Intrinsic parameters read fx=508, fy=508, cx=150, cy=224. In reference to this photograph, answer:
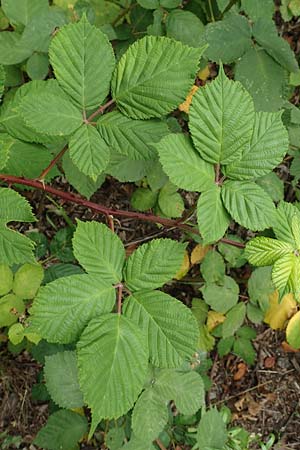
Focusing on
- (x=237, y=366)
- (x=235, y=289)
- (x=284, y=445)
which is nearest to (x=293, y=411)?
(x=284, y=445)

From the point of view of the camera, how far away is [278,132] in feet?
3.91

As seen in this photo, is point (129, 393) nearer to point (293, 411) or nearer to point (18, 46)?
point (18, 46)

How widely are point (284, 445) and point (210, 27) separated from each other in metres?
1.96

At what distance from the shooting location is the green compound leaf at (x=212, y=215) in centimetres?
113

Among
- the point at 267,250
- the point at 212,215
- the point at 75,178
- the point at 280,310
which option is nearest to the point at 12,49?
the point at 75,178

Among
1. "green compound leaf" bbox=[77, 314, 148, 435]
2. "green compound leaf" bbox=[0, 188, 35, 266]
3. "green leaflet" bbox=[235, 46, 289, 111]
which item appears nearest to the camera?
"green compound leaf" bbox=[77, 314, 148, 435]

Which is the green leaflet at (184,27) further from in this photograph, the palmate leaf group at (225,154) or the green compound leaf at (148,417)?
the green compound leaf at (148,417)

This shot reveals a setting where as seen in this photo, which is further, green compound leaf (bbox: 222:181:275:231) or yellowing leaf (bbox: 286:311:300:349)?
yellowing leaf (bbox: 286:311:300:349)

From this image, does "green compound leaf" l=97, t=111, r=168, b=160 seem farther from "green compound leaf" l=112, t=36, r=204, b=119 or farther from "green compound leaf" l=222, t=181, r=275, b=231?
"green compound leaf" l=222, t=181, r=275, b=231

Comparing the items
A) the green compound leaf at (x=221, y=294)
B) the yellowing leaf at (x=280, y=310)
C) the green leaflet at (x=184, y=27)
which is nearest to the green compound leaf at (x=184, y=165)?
the green leaflet at (x=184, y=27)

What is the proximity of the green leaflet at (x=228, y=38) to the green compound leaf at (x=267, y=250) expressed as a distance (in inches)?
28.2

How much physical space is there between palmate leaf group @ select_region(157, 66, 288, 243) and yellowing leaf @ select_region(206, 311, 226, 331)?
1.10 metres

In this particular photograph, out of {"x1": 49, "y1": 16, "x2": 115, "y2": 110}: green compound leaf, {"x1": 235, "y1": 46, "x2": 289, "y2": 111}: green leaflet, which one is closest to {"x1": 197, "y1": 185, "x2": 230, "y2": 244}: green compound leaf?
{"x1": 49, "y1": 16, "x2": 115, "y2": 110}: green compound leaf

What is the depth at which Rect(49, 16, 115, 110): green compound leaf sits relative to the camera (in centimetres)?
114
